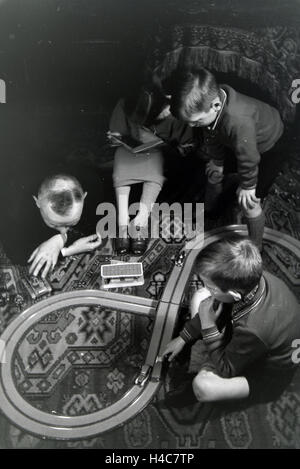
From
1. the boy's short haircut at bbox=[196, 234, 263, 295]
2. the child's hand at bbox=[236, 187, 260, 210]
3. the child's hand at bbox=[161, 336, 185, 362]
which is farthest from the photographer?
the child's hand at bbox=[236, 187, 260, 210]

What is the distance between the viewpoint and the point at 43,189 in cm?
152

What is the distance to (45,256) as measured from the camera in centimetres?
149

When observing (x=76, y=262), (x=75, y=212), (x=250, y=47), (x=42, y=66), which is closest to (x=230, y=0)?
(x=250, y=47)

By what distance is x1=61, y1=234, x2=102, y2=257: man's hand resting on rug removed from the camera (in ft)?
4.93

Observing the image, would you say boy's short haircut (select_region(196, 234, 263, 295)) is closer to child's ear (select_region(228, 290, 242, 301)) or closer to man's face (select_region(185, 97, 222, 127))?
child's ear (select_region(228, 290, 242, 301))

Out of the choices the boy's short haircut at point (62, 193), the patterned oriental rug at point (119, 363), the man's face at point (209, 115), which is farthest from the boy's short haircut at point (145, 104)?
the patterned oriental rug at point (119, 363)

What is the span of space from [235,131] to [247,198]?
0.21 m

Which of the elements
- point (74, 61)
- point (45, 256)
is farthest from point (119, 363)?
point (74, 61)

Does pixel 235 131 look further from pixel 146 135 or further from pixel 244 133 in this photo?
pixel 146 135

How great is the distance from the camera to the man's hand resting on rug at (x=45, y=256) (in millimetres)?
1477

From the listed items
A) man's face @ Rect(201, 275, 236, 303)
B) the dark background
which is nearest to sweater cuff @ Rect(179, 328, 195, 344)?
man's face @ Rect(201, 275, 236, 303)

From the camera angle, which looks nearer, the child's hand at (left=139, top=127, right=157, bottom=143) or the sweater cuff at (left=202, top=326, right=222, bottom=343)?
the sweater cuff at (left=202, top=326, right=222, bottom=343)

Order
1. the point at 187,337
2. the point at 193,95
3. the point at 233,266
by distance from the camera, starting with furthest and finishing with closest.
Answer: the point at 193,95, the point at 187,337, the point at 233,266

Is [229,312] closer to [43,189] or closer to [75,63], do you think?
[43,189]
